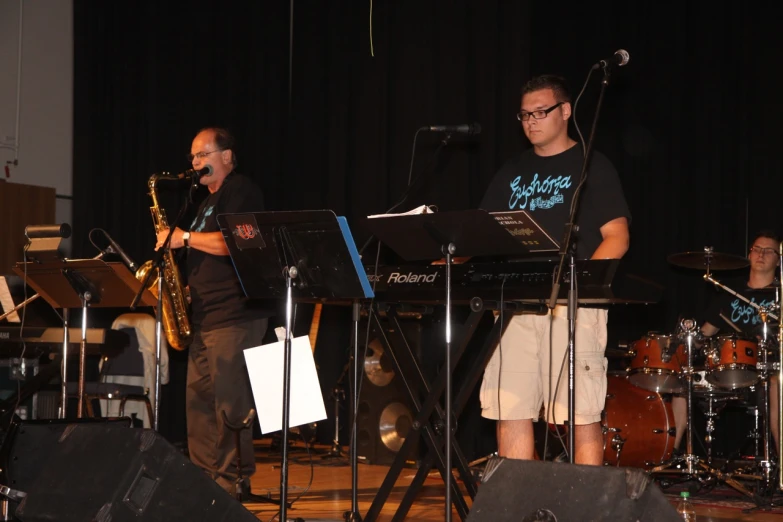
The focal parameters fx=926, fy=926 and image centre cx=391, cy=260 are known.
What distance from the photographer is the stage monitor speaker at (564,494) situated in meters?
2.34

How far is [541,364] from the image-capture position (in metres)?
3.49

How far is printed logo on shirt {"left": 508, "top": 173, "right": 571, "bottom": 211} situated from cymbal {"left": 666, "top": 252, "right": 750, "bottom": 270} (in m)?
2.52

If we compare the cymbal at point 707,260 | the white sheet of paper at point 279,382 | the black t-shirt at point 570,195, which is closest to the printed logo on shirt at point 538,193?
the black t-shirt at point 570,195

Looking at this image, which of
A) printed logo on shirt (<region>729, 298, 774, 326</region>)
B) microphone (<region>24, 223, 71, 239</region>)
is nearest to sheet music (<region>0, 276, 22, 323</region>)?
microphone (<region>24, 223, 71, 239</region>)

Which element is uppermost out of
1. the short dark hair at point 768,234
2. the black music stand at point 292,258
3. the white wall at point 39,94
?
the white wall at point 39,94

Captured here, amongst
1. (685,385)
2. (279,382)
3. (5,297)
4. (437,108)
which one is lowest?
(685,385)

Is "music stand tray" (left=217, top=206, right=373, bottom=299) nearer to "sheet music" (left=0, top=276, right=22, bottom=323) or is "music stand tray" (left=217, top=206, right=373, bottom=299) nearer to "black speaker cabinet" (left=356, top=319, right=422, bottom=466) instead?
"sheet music" (left=0, top=276, right=22, bottom=323)

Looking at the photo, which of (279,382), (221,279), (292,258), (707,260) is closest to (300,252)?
(292,258)

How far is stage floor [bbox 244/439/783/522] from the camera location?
4.36 meters

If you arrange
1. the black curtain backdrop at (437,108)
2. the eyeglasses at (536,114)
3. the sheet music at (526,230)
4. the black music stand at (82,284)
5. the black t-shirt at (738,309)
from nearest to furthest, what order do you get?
the sheet music at (526,230) < the eyeglasses at (536,114) < the black music stand at (82,284) < the black t-shirt at (738,309) < the black curtain backdrop at (437,108)

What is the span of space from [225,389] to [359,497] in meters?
0.91

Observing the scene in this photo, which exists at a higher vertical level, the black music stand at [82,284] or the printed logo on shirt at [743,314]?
the black music stand at [82,284]

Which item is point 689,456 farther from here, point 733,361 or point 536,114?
point 536,114

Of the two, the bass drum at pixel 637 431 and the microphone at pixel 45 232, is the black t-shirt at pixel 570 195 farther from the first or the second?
the bass drum at pixel 637 431
